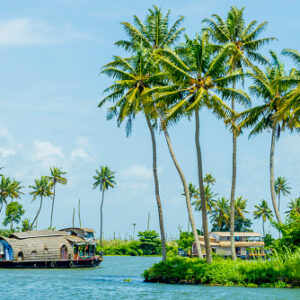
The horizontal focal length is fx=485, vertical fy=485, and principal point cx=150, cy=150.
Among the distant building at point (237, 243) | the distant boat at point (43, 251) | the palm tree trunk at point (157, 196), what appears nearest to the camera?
the palm tree trunk at point (157, 196)

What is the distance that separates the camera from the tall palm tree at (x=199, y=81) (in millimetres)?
32188

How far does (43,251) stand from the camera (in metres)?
57.1

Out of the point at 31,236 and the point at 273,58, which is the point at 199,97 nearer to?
the point at 273,58

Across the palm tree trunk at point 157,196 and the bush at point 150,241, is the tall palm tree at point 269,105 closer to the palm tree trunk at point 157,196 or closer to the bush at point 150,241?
the palm tree trunk at point 157,196

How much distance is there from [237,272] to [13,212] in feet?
259

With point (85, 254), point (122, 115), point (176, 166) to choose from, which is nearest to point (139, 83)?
point (122, 115)

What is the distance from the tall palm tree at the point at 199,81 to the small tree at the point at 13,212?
7496cm

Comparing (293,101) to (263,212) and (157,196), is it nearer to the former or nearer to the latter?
(157,196)

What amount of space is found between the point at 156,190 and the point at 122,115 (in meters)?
6.36

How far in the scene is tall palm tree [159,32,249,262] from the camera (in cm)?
3219

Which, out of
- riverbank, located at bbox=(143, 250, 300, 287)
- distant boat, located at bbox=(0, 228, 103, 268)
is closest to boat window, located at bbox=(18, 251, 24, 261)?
distant boat, located at bbox=(0, 228, 103, 268)

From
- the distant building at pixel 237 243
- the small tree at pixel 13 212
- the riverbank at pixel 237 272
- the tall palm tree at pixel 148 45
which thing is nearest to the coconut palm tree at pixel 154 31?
the tall palm tree at pixel 148 45

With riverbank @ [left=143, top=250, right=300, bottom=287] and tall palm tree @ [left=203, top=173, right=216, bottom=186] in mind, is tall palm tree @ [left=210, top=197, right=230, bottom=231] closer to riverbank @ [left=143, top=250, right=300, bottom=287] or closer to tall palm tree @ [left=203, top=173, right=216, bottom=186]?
tall palm tree @ [left=203, top=173, right=216, bottom=186]

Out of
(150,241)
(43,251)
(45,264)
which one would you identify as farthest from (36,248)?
(150,241)
